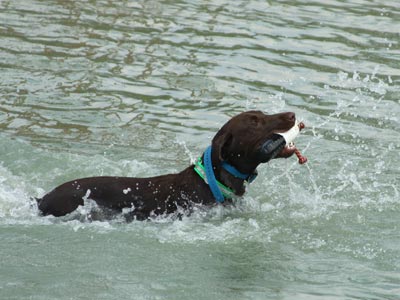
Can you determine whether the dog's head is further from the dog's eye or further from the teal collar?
the teal collar

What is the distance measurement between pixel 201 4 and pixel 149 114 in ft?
18.1

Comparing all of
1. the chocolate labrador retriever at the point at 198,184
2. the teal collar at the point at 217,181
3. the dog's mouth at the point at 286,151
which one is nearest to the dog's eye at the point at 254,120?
the chocolate labrador retriever at the point at 198,184

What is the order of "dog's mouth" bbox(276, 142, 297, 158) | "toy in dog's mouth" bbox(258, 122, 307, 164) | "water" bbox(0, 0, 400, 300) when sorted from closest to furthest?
"water" bbox(0, 0, 400, 300), "toy in dog's mouth" bbox(258, 122, 307, 164), "dog's mouth" bbox(276, 142, 297, 158)

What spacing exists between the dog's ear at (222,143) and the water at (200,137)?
0.54 meters

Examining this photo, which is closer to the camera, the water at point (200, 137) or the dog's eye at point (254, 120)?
the water at point (200, 137)

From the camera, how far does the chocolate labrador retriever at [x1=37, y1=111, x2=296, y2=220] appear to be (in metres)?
8.38

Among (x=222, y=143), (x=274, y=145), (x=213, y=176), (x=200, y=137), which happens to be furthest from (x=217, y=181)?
(x=200, y=137)

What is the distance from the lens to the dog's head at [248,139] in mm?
8328

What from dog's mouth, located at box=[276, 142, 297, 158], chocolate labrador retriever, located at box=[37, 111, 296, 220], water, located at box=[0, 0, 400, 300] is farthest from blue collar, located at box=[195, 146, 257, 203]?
dog's mouth, located at box=[276, 142, 297, 158]

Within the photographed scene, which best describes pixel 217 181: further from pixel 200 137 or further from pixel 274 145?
pixel 200 137

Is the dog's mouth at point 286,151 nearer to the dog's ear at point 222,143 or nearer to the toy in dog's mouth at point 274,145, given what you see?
the toy in dog's mouth at point 274,145

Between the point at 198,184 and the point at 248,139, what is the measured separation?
61cm

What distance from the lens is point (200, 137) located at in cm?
1140

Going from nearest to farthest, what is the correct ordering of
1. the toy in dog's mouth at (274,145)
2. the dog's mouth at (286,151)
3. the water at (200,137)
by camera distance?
1. the water at (200,137)
2. the toy in dog's mouth at (274,145)
3. the dog's mouth at (286,151)
